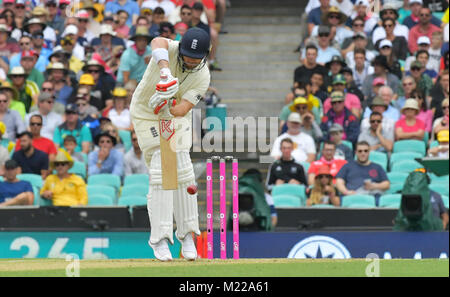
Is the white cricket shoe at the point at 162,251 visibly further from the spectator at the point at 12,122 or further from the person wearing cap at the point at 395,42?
the person wearing cap at the point at 395,42

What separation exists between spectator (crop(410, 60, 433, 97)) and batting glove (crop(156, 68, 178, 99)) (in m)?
10.5

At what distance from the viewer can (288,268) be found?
998 centimetres

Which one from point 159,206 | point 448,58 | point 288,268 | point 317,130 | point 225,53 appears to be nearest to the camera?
point 288,268

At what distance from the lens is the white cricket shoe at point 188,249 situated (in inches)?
431

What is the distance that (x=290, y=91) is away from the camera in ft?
70.7

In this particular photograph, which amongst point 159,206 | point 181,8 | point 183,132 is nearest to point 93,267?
point 159,206

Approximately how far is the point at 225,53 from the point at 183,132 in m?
12.2

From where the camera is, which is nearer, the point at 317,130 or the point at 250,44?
the point at 317,130

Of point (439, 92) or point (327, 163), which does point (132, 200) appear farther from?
point (439, 92)

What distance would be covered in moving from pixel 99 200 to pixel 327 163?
3701 mm

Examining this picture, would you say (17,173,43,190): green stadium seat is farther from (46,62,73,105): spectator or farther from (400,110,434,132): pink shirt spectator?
(400,110,434,132): pink shirt spectator

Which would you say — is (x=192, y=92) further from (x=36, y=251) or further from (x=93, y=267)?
(x=36, y=251)

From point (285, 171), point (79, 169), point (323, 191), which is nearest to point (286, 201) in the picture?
point (323, 191)

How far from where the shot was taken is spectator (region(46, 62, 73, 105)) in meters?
20.7
